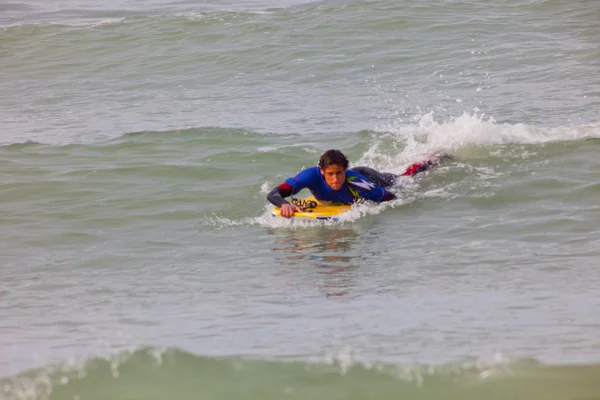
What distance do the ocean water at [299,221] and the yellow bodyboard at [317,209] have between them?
129mm

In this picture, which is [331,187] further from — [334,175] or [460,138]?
[460,138]

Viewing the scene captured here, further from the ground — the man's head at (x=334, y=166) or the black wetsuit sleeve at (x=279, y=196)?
the man's head at (x=334, y=166)

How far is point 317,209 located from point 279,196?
0.46 metres

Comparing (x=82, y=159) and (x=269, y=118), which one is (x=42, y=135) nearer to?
(x=82, y=159)

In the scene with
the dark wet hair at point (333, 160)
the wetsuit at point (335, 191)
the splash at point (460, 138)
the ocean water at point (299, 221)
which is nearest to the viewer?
the ocean water at point (299, 221)

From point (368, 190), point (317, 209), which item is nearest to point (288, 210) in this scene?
point (317, 209)

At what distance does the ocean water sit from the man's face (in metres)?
0.38

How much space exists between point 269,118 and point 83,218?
18.1 ft

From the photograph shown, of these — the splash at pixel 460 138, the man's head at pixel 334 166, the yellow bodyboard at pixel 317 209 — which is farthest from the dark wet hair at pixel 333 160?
the splash at pixel 460 138

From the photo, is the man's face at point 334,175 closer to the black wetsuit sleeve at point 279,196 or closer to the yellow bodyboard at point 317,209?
the yellow bodyboard at point 317,209

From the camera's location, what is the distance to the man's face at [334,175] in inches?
412

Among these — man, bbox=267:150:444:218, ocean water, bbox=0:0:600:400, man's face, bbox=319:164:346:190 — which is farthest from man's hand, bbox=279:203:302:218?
man's face, bbox=319:164:346:190

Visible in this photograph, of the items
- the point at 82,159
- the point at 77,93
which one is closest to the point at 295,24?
the point at 77,93

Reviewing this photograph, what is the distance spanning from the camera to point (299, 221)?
10625 mm
